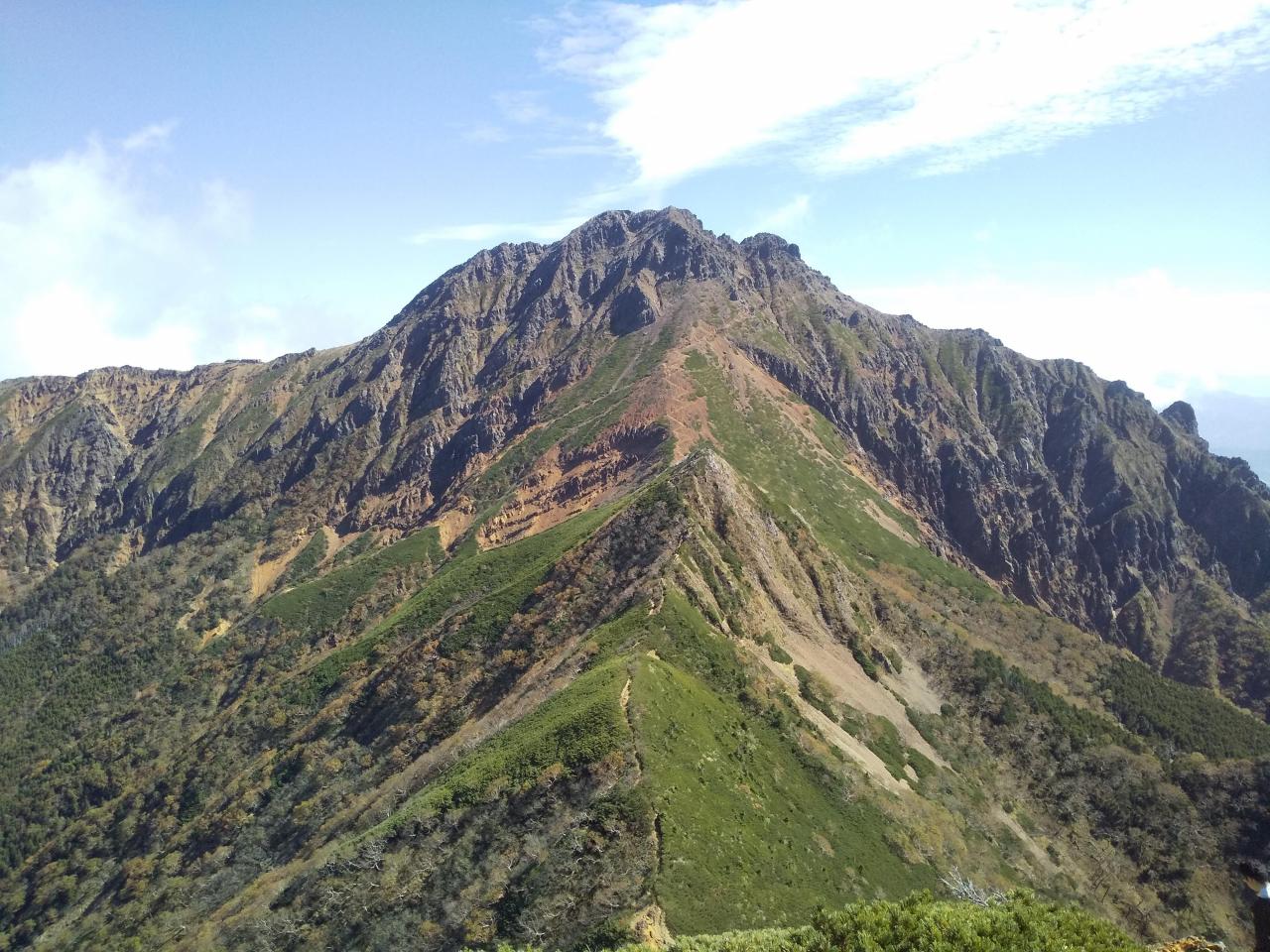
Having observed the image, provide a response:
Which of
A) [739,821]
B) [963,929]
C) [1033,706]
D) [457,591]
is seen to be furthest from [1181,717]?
[963,929]

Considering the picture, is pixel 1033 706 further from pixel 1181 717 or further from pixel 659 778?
pixel 659 778

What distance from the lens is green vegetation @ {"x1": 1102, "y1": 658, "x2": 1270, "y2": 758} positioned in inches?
6565

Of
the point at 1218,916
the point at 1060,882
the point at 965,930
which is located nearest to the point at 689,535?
the point at 1060,882

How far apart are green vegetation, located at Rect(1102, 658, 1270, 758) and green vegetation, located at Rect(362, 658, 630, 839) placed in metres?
155

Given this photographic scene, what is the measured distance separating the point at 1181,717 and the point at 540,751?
584 ft

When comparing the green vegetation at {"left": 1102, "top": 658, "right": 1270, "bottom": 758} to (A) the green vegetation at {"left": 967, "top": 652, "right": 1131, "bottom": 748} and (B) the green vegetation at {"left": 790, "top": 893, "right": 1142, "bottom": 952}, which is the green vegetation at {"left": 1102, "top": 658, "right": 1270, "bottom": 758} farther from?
(B) the green vegetation at {"left": 790, "top": 893, "right": 1142, "bottom": 952}

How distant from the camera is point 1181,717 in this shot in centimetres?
17450

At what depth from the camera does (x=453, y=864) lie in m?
66.2

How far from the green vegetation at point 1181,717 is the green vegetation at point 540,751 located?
508ft

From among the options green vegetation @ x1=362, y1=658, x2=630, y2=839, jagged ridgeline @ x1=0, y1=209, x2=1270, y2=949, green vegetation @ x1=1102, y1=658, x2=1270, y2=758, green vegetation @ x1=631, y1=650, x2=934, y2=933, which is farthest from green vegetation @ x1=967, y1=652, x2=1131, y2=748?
green vegetation @ x1=362, y1=658, x2=630, y2=839

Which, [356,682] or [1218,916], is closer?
[1218,916]

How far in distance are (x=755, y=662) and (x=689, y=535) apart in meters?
23.9

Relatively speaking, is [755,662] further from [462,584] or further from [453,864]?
[462,584]

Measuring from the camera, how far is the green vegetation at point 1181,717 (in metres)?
167
